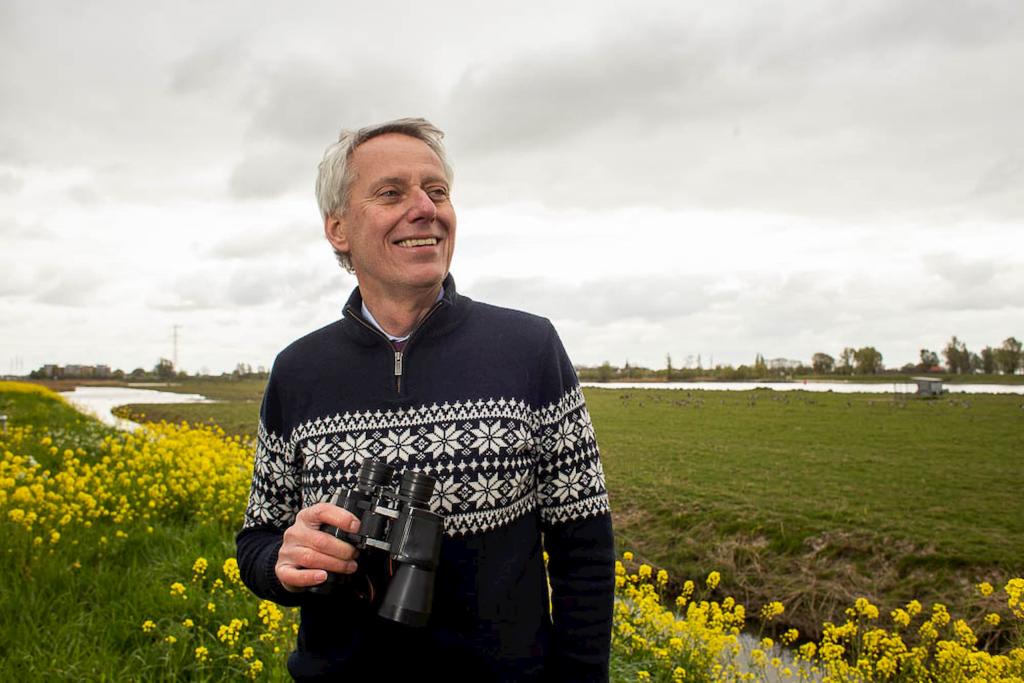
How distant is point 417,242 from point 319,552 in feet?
3.09

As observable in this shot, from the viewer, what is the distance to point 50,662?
429 centimetres

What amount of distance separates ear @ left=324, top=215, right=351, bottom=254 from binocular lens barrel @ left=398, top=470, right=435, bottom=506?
0.92 m

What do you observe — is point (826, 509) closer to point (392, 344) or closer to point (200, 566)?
point (200, 566)

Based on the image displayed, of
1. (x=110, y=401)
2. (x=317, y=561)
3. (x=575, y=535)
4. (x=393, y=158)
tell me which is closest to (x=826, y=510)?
(x=575, y=535)

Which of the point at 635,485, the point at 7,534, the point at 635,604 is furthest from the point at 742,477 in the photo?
the point at 7,534

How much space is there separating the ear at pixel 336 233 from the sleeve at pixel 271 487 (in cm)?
46

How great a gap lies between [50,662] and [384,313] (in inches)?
146

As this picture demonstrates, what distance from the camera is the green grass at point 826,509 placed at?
8.62 m


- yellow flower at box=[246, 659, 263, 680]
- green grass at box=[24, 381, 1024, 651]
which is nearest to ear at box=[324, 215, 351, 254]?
yellow flower at box=[246, 659, 263, 680]

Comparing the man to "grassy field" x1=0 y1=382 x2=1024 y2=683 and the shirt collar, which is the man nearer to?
the shirt collar

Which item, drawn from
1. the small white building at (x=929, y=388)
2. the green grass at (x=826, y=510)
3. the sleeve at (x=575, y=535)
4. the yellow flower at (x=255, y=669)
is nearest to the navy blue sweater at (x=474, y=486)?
the sleeve at (x=575, y=535)

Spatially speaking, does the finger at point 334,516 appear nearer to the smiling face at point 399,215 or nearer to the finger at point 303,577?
the finger at point 303,577

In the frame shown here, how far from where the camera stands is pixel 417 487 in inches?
71.1

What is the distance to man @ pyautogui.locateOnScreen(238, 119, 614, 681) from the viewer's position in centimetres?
203
